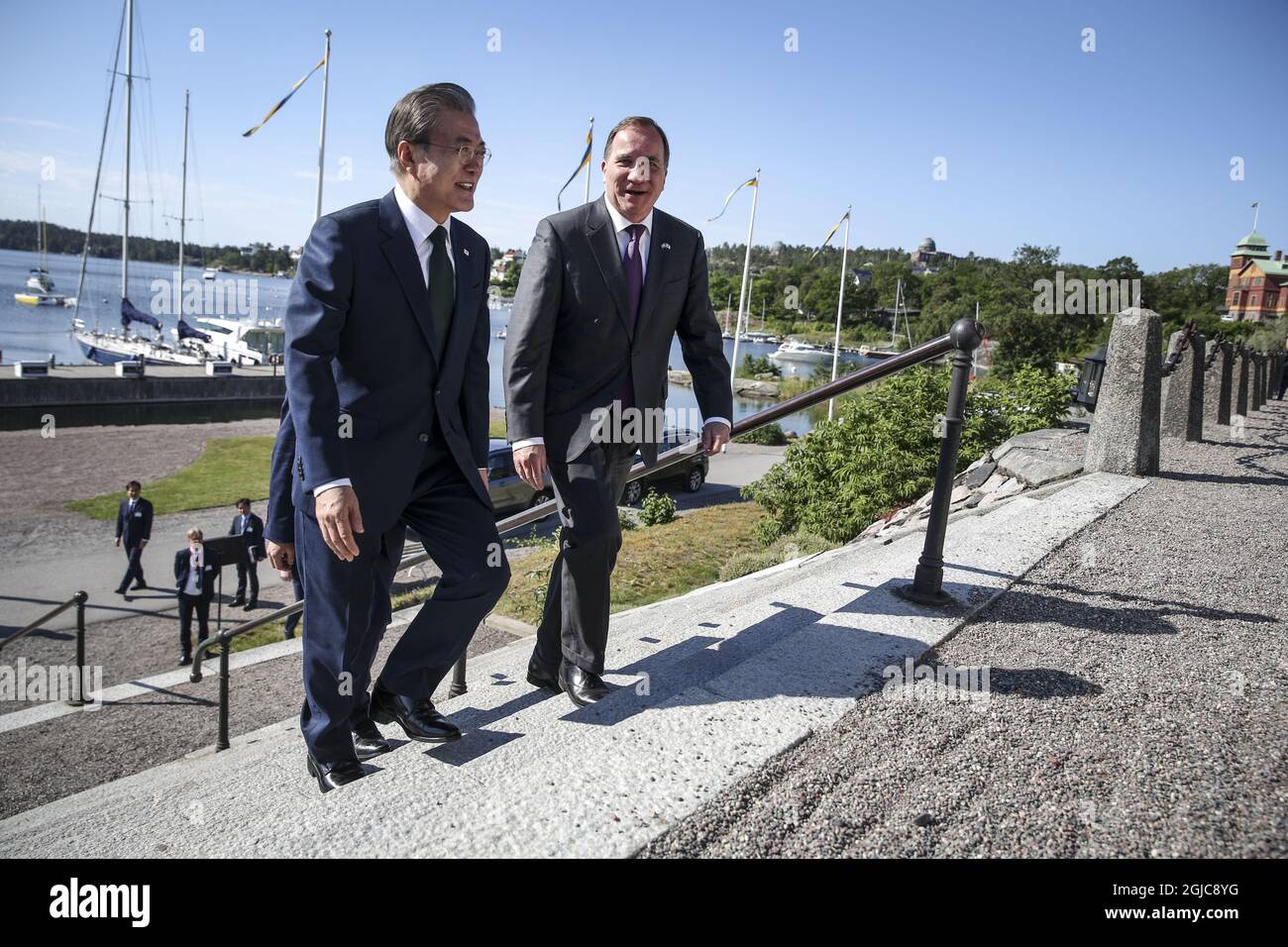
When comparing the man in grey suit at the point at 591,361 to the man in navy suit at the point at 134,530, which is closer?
the man in grey suit at the point at 591,361

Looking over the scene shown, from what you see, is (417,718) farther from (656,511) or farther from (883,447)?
(656,511)

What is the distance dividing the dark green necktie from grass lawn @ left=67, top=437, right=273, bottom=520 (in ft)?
62.9

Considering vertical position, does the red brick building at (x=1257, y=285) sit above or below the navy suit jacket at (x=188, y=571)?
above

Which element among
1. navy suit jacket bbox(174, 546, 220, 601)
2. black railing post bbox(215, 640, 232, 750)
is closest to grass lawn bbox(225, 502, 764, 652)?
navy suit jacket bbox(174, 546, 220, 601)

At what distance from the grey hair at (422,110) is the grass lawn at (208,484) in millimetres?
19258

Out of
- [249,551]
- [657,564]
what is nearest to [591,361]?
[657,564]

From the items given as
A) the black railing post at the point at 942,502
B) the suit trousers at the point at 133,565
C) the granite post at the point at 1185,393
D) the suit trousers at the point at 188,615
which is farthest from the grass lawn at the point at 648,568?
the granite post at the point at 1185,393

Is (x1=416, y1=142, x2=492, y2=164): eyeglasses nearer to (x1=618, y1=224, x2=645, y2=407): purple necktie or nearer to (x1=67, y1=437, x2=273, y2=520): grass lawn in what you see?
(x1=618, y1=224, x2=645, y2=407): purple necktie

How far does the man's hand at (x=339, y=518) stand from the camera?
2486mm

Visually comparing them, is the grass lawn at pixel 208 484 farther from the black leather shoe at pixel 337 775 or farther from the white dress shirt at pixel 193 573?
the black leather shoe at pixel 337 775

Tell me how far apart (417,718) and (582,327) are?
1543 mm

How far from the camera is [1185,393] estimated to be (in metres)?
9.81

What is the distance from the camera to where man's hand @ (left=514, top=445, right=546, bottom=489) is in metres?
3.16
